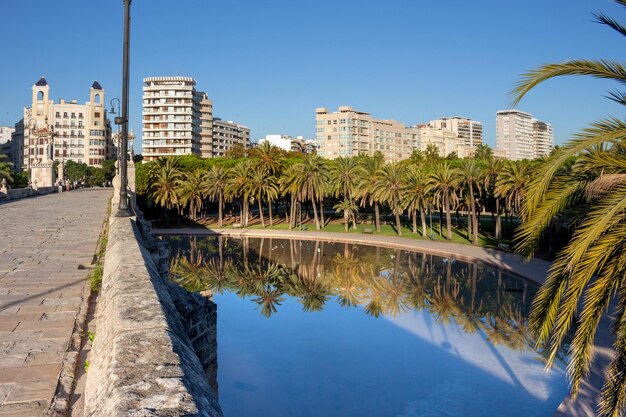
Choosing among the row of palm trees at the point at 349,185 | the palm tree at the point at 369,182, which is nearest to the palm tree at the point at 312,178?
the row of palm trees at the point at 349,185

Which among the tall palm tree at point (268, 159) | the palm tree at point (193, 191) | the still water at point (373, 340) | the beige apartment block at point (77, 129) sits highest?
the beige apartment block at point (77, 129)

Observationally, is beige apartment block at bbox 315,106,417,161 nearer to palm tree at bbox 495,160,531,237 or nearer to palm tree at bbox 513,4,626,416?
palm tree at bbox 495,160,531,237

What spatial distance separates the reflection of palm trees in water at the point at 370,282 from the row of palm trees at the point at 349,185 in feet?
28.9

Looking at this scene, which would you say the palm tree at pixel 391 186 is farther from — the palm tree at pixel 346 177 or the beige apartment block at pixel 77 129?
the beige apartment block at pixel 77 129

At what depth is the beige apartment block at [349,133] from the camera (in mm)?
127312

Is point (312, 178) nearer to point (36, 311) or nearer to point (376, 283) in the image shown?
point (376, 283)

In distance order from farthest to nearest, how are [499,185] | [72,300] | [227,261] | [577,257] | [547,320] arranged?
[499,185] → [227,261] → [72,300] → [547,320] → [577,257]

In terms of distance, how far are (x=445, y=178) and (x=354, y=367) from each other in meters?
29.5

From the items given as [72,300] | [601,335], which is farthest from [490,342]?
[72,300]

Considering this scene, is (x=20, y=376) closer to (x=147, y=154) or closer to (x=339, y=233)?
(x=339, y=233)

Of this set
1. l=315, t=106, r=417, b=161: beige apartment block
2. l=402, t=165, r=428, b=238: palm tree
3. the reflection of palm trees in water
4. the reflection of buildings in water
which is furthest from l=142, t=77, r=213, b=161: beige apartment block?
the reflection of palm trees in water

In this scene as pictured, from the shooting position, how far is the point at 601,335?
16.7 m

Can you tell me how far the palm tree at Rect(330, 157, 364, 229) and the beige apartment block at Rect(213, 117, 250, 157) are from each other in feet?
305

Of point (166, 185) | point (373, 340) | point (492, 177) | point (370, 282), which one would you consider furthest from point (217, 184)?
point (373, 340)
